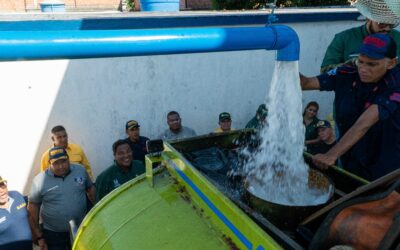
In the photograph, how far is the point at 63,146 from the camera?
4.64m

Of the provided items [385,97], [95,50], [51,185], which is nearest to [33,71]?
[51,185]

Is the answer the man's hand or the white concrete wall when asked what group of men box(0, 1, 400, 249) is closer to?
the man's hand

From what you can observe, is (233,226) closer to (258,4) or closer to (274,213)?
(274,213)

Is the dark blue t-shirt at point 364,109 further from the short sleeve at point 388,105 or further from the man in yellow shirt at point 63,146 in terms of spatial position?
the man in yellow shirt at point 63,146

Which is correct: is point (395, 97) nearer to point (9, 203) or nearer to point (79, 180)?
point (79, 180)

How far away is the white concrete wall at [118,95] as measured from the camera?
184 inches

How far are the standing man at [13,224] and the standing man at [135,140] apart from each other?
1.56m

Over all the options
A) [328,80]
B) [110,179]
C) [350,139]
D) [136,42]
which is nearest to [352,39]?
[328,80]

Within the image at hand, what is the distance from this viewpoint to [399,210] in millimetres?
1359

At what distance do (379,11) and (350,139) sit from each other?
1.04 metres

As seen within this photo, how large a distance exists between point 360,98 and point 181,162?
134 centimetres

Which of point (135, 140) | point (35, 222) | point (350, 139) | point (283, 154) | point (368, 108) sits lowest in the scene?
point (35, 222)

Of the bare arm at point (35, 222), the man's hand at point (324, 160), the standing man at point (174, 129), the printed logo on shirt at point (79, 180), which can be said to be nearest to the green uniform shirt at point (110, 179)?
the printed logo on shirt at point (79, 180)

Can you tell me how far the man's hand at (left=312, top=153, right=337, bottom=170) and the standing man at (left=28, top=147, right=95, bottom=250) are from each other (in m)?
2.74
